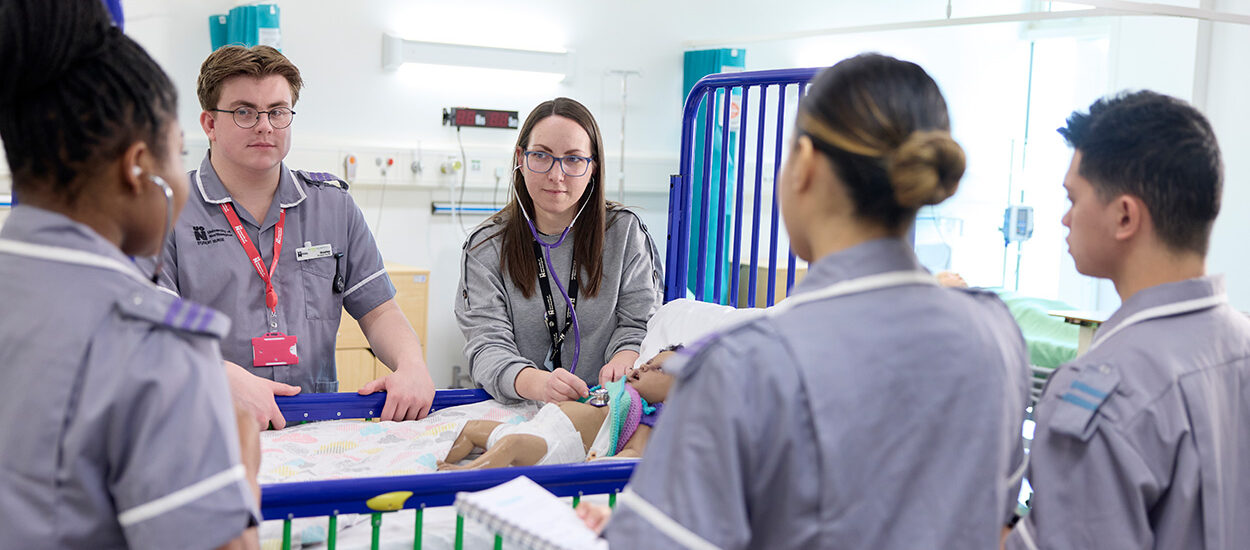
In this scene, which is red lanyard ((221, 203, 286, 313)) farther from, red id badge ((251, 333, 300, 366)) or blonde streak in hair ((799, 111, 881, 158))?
blonde streak in hair ((799, 111, 881, 158))

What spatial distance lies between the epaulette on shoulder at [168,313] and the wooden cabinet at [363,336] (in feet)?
10.9

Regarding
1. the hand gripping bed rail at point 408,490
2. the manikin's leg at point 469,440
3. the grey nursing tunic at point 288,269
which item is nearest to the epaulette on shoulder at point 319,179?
the grey nursing tunic at point 288,269

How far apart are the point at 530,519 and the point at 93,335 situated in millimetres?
607

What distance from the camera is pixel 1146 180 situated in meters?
1.39

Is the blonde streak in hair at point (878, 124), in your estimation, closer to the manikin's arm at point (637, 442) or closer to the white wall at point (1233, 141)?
the manikin's arm at point (637, 442)

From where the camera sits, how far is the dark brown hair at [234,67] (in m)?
2.31

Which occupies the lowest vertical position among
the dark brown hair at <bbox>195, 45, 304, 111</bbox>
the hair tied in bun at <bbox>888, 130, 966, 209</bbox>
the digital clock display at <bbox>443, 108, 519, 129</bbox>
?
the hair tied in bun at <bbox>888, 130, 966, 209</bbox>

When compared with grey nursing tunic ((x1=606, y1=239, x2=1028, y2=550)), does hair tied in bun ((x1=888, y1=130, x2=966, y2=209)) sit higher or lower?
higher

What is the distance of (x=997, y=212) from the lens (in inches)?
271

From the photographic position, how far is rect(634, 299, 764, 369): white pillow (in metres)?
2.41

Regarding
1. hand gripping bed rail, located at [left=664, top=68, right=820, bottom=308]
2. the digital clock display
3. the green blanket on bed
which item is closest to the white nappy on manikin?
hand gripping bed rail, located at [left=664, top=68, right=820, bottom=308]

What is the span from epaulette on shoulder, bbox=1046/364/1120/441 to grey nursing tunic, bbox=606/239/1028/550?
369mm

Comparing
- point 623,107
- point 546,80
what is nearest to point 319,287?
point 546,80

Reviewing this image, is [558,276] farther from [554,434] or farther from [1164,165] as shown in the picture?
[1164,165]
